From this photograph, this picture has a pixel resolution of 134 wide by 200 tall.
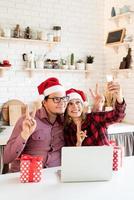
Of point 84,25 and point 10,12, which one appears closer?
point 10,12

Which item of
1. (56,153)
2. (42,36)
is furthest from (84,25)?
(56,153)

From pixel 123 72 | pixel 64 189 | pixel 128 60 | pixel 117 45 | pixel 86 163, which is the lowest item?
pixel 64 189

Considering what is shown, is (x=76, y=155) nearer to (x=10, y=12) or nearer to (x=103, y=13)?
(x=10, y=12)

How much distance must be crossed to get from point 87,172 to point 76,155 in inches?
5.3

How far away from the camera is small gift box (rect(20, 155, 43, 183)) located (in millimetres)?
1705

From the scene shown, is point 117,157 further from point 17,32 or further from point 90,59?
point 90,59

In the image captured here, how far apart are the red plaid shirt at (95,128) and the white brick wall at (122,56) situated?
2.05 metres

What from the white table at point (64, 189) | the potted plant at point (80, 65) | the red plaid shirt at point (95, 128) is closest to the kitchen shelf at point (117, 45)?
the potted plant at point (80, 65)

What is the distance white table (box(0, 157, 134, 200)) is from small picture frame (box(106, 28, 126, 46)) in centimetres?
280

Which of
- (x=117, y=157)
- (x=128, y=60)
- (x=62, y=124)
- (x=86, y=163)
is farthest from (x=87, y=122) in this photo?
(x=128, y=60)

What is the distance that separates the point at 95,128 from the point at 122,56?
2339mm

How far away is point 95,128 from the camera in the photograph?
233 cm

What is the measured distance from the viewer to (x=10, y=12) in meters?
4.00

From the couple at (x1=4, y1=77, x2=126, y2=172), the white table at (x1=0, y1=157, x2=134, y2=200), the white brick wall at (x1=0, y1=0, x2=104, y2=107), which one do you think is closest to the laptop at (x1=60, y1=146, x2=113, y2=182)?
the white table at (x1=0, y1=157, x2=134, y2=200)
